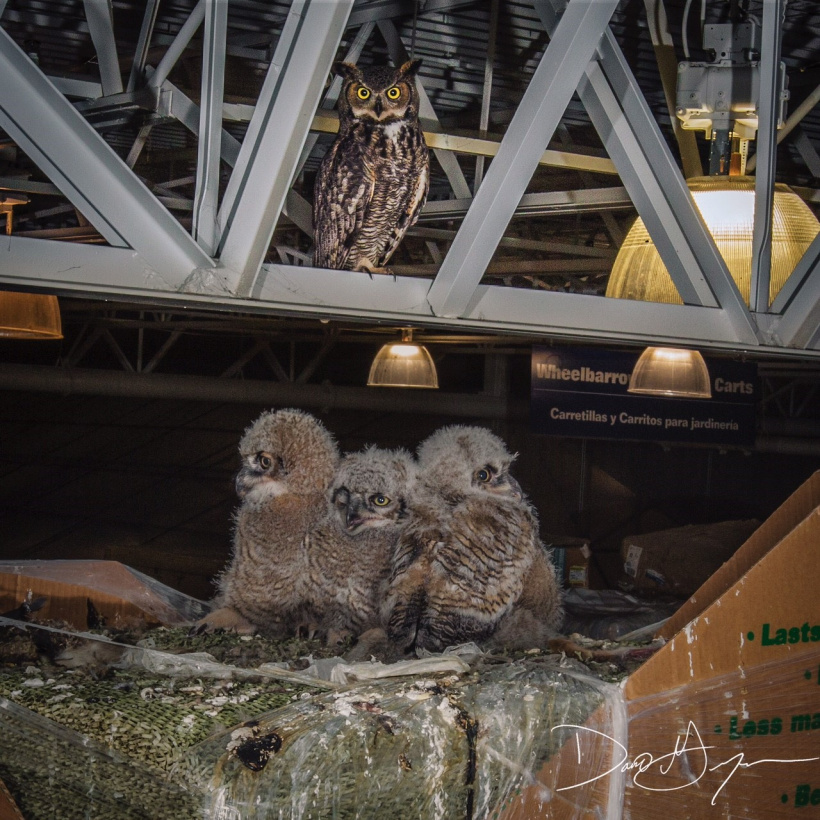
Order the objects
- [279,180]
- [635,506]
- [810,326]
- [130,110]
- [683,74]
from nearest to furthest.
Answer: [279,180] < [810,326] < [683,74] < [130,110] < [635,506]

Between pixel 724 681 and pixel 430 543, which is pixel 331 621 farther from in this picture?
pixel 724 681

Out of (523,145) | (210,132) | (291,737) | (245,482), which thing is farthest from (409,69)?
(291,737)

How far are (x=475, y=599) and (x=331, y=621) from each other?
511 mm

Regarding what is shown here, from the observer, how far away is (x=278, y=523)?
128 inches

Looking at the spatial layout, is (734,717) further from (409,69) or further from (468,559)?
(409,69)

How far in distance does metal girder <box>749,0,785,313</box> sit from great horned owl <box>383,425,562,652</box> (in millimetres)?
1098

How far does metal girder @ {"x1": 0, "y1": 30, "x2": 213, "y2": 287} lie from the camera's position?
1.98 meters

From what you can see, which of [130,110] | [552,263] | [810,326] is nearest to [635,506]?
[552,263]

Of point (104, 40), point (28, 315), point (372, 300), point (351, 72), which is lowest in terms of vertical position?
point (372, 300)

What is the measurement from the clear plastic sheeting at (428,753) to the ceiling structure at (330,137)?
101cm

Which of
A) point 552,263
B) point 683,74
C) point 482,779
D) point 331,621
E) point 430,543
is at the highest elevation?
point 552,263

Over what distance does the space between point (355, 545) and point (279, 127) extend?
1554 millimetres

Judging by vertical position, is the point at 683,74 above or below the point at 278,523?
above

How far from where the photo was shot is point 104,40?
361 centimetres
